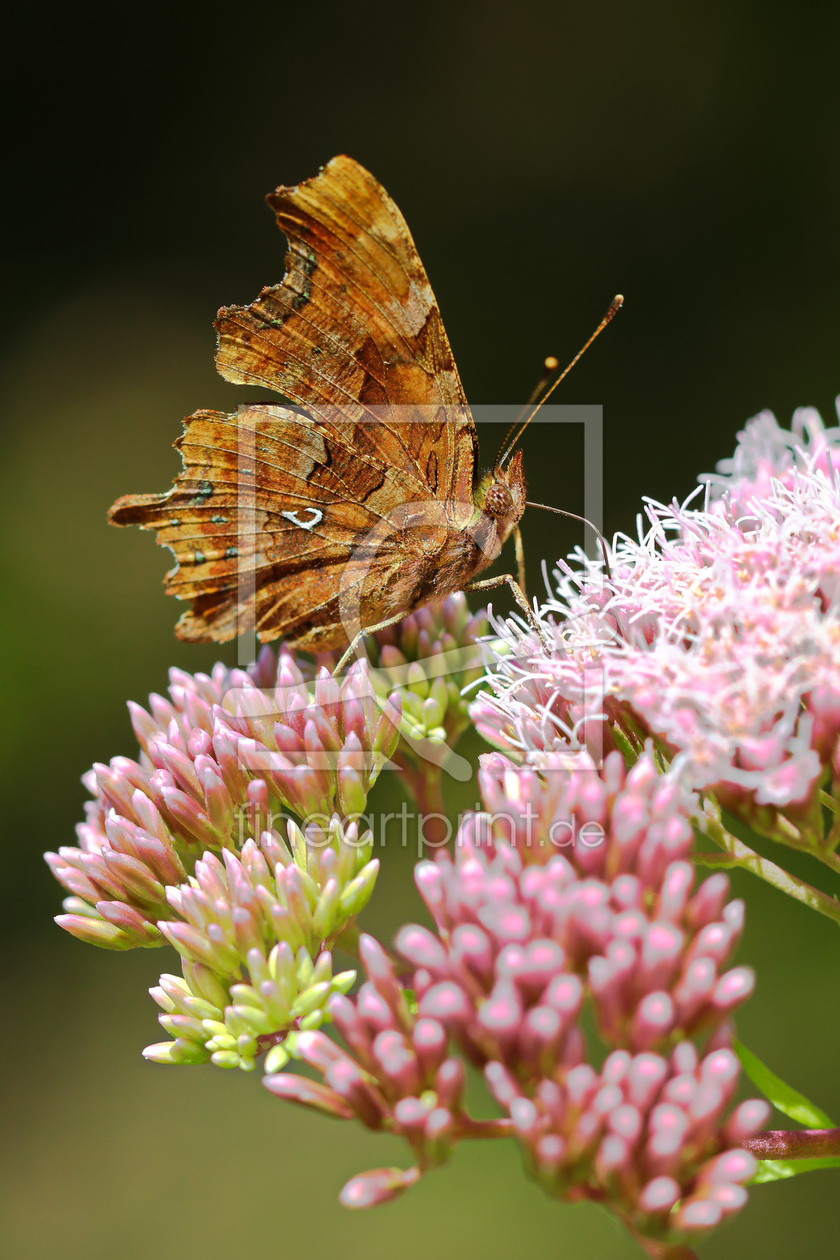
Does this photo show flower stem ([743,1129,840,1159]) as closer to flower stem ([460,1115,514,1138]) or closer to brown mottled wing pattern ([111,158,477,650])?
flower stem ([460,1115,514,1138])

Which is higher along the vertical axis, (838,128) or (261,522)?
(838,128)

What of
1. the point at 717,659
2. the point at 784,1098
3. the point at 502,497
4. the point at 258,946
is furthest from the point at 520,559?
the point at 784,1098

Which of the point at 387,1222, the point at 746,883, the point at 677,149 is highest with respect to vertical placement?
the point at 677,149

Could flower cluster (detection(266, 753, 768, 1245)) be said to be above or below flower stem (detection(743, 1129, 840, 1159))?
above

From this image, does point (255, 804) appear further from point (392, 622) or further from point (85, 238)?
point (85, 238)

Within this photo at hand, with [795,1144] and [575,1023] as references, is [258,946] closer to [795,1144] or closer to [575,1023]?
[575,1023]

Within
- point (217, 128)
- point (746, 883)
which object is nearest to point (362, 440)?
point (746, 883)

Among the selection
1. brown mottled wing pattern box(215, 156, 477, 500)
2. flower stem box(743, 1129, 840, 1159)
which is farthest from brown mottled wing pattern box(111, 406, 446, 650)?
flower stem box(743, 1129, 840, 1159)
